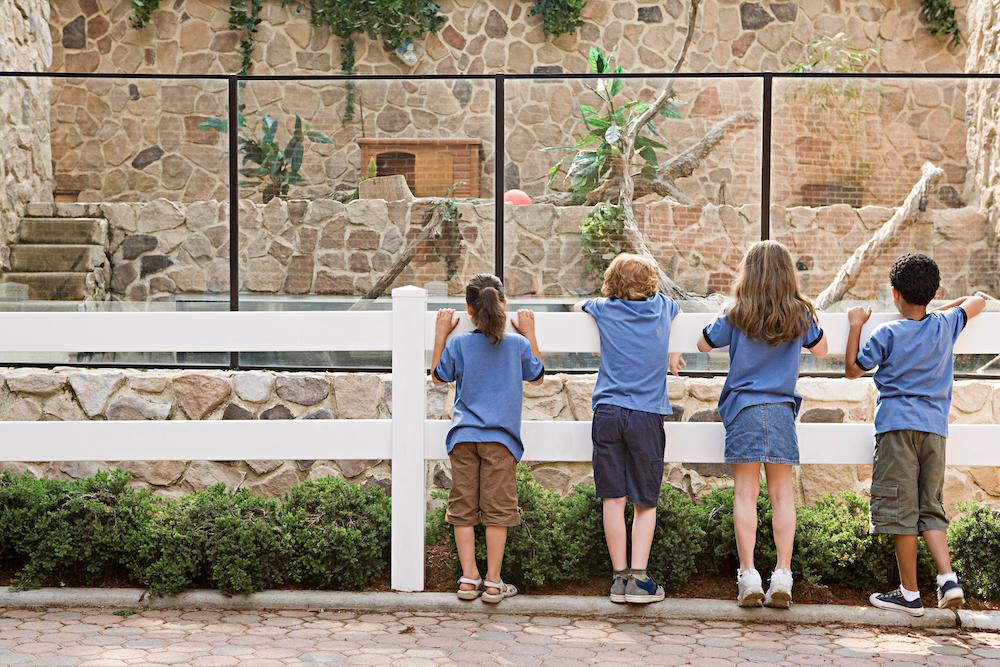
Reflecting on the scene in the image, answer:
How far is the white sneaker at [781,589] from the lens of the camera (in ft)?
13.5

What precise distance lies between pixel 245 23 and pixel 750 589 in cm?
965

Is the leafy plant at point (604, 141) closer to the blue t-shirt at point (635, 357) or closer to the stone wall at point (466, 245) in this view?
the stone wall at point (466, 245)

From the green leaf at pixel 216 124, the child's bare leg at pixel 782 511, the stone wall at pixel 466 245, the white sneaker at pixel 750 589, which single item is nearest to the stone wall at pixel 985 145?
the stone wall at pixel 466 245

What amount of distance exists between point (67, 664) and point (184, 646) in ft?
1.28

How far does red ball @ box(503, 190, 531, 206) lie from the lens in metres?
5.97

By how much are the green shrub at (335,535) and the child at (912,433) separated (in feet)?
6.39

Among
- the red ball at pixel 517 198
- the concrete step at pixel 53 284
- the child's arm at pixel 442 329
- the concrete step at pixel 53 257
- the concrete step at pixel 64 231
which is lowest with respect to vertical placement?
the child's arm at pixel 442 329

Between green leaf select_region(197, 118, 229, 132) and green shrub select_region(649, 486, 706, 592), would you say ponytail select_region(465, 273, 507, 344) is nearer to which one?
green shrub select_region(649, 486, 706, 592)

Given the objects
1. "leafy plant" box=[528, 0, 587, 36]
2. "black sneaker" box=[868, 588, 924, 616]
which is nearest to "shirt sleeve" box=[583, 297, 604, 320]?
"black sneaker" box=[868, 588, 924, 616]

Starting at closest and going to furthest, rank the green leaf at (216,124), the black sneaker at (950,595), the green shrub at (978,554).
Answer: the black sneaker at (950,595)
the green shrub at (978,554)
the green leaf at (216,124)

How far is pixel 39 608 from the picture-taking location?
426cm

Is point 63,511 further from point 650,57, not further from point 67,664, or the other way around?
point 650,57

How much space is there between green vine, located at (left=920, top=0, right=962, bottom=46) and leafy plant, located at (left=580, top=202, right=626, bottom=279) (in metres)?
7.52

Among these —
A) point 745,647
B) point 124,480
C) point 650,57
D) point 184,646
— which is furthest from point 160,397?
point 650,57
